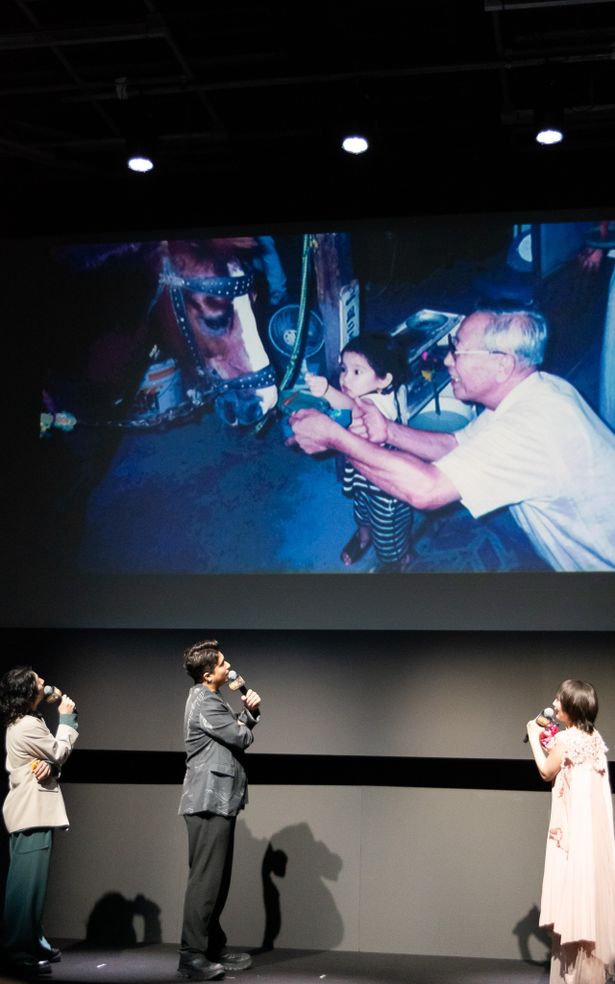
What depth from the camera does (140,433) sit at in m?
6.15

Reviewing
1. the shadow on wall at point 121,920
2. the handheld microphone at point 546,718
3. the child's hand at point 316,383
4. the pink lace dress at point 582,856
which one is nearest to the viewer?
the pink lace dress at point 582,856

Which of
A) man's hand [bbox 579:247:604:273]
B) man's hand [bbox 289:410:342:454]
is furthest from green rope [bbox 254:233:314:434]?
man's hand [bbox 579:247:604:273]

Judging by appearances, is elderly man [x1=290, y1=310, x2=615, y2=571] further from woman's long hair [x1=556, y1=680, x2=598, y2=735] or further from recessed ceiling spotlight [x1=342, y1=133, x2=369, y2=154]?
woman's long hair [x1=556, y1=680, x2=598, y2=735]

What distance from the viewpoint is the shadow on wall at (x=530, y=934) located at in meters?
5.28

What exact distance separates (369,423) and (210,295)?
3.78ft

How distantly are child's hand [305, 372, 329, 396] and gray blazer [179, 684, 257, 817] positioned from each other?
1844 mm

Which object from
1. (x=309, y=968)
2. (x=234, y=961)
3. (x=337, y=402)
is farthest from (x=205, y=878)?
(x=337, y=402)

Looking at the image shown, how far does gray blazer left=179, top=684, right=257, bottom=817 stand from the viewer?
15.6 ft

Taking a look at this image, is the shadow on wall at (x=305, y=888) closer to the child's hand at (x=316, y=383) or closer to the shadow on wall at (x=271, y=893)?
the shadow on wall at (x=271, y=893)

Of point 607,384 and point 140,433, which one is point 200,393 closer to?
point 140,433

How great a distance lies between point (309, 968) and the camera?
5012 mm

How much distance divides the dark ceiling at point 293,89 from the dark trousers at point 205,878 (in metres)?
3.42

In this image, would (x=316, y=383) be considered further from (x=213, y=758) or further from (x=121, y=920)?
(x=121, y=920)

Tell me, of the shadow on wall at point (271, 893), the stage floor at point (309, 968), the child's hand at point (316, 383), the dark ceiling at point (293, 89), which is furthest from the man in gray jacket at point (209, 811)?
the dark ceiling at point (293, 89)
